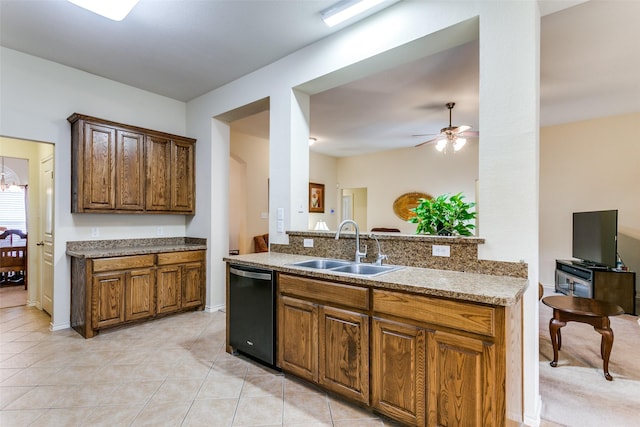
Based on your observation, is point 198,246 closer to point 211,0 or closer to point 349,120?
point 211,0

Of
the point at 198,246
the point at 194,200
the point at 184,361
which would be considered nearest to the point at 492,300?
the point at 184,361

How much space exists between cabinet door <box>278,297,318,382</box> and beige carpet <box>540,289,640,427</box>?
4.91ft

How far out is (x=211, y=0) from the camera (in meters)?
2.42

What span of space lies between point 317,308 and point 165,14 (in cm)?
262

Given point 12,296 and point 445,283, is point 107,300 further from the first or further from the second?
point 445,283

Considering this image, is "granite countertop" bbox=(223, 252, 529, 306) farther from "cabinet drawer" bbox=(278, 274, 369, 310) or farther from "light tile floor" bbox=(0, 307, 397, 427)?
"light tile floor" bbox=(0, 307, 397, 427)

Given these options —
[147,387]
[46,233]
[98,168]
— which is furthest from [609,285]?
[46,233]

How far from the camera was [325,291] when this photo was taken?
6.86 feet

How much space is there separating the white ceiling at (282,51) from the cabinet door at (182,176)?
748 mm

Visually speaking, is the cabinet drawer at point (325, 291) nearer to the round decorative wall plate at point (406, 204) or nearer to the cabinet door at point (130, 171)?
the cabinet door at point (130, 171)

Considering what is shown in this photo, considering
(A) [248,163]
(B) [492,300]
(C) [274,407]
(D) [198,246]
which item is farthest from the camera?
(A) [248,163]

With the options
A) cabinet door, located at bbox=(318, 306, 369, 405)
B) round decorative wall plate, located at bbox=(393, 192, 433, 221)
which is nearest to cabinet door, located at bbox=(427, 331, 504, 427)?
cabinet door, located at bbox=(318, 306, 369, 405)

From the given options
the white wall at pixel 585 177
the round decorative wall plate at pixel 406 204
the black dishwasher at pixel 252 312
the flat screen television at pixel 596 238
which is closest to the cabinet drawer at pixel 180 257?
the black dishwasher at pixel 252 312

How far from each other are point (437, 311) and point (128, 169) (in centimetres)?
362
